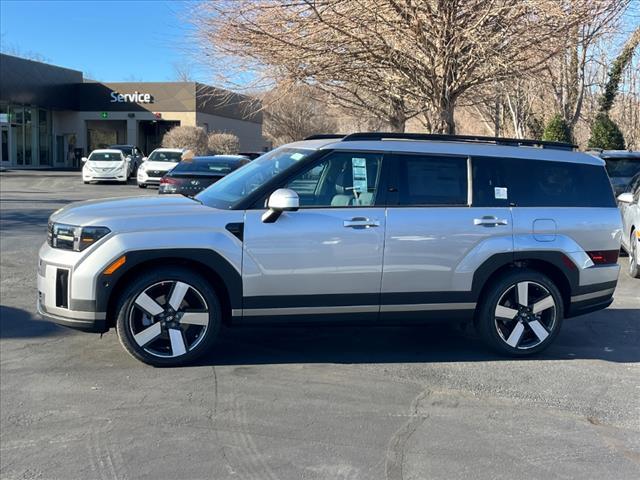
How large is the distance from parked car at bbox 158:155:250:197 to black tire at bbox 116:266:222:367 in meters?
7.18

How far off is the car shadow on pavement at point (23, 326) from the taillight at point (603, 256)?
16.8ft

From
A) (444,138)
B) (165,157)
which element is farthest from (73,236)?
(165,157)

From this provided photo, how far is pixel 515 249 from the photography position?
5.60m

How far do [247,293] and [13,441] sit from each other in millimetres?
1967

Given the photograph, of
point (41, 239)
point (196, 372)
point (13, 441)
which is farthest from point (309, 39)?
point (13, 441)

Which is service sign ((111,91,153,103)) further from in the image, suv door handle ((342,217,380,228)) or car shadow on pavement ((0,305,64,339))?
suv door handle ((342,217,380,228))

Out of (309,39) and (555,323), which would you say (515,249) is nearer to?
(555,323)

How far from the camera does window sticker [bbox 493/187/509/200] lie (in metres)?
5.65

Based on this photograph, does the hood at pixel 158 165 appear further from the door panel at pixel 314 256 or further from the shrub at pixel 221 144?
the door panel at pixel 314 256

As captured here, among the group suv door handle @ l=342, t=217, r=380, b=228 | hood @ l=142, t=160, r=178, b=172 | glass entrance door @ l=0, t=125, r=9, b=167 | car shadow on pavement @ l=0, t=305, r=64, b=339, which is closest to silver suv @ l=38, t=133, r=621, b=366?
suv door handle @ l=342, t=217, r=380, b=228

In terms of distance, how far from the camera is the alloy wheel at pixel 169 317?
514cm

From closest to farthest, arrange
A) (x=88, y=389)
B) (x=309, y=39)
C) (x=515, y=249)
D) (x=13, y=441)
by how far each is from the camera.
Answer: (x=13, y=441) → (x=88, y=389) → (x=515, y=249) → (x=309, y=39)

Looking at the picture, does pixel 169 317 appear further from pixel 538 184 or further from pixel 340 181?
pixel 538 184

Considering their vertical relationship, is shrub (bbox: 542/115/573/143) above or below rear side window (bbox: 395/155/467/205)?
above
